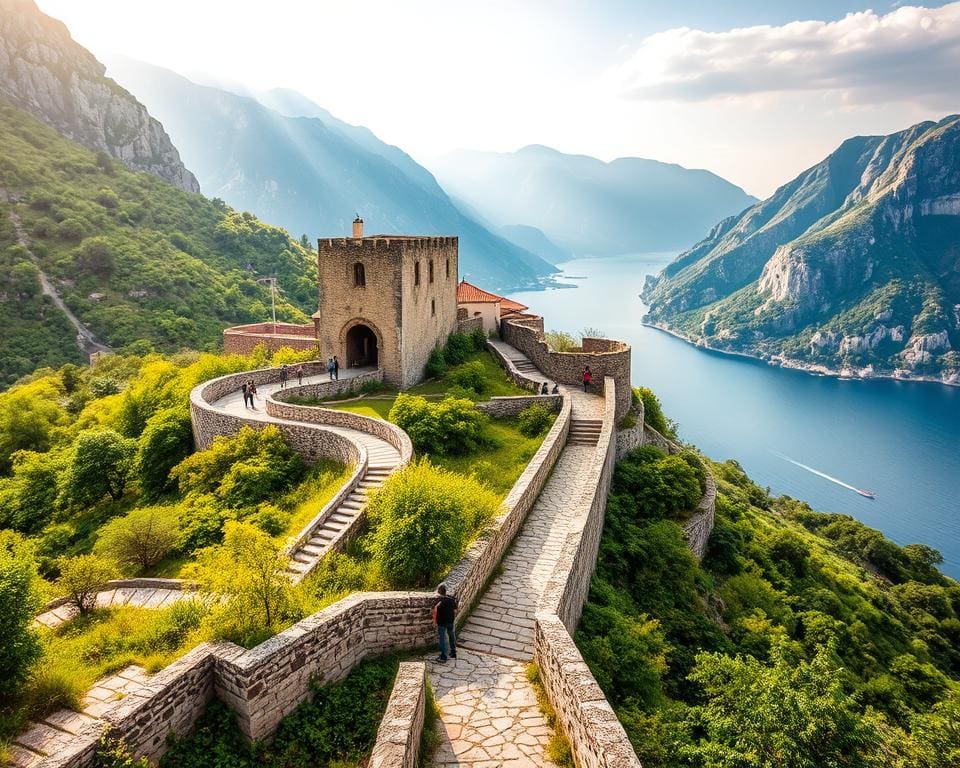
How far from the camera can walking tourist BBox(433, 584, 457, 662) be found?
28.5 ft

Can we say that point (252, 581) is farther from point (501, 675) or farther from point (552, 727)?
point (552, 727)

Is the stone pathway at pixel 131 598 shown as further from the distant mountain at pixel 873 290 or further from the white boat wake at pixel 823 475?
the distant mountain at pixel 873 290

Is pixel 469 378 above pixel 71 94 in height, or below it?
below

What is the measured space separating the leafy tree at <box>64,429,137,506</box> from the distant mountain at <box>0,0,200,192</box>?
9241 cm

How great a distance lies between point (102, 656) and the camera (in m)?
9.68

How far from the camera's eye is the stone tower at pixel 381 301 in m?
25.3

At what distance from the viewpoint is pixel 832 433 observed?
100438mm

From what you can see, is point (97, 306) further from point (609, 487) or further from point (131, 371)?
point (609, 487)

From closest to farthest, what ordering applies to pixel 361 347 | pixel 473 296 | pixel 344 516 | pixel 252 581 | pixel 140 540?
1. pixel 252 581
2. pixel 344 516
3. pixel 140 540
4. pixel 361 347
5. pixel 473 296

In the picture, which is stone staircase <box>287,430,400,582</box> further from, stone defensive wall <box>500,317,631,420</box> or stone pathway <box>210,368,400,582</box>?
stone defensive wall <box>500,317,631,420</box>

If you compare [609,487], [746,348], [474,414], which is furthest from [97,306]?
[746,348]

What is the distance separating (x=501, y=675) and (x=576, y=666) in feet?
5.67

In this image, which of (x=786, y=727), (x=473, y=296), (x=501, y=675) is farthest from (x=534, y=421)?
(x=473, y=296)

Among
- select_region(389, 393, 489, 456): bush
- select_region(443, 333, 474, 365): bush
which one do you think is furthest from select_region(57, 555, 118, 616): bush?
select_region(443, 333, 474, 365): bush
